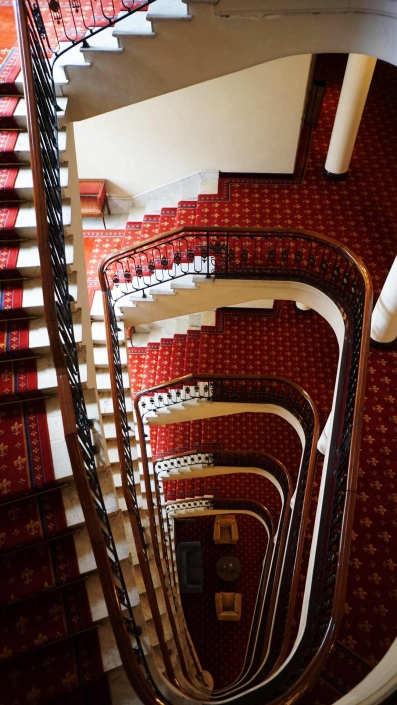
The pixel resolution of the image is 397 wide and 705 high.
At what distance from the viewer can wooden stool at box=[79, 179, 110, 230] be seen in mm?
8156

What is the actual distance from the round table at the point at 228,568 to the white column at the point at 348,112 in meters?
8.67

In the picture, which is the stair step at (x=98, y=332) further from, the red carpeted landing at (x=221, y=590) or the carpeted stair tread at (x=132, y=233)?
the red carpeted landing at (x=221, y=590)

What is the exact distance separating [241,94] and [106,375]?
187 inches

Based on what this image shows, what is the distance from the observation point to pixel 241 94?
23.1 ft

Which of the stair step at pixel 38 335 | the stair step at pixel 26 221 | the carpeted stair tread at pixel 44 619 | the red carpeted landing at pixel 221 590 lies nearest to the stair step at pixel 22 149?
the stair step at pixel 26 221

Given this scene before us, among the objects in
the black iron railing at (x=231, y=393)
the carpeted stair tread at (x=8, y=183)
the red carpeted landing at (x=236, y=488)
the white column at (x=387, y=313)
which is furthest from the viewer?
the red carpeted landing at (x=236, y=488)

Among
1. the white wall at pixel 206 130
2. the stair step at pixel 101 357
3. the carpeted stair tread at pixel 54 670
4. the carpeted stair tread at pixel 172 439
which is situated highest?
the white wall at pixel 206 130

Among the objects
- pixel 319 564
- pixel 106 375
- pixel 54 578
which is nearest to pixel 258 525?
pixel 106 375

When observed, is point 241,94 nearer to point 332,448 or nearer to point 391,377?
point 391,377

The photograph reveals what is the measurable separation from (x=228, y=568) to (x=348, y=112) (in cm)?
961

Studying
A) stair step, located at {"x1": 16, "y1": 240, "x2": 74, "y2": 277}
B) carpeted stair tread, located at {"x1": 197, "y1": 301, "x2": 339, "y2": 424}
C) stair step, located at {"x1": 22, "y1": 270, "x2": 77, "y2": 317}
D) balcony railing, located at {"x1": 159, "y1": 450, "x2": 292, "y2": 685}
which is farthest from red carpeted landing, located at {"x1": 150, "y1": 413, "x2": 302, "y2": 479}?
stair step, located at {"x1": 16, "y1": 240, "x2": 74, "y2": 277}

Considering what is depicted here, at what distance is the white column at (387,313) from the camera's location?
4.66 m

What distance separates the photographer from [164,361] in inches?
320

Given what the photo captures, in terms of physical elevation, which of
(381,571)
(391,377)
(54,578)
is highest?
(391,377)
